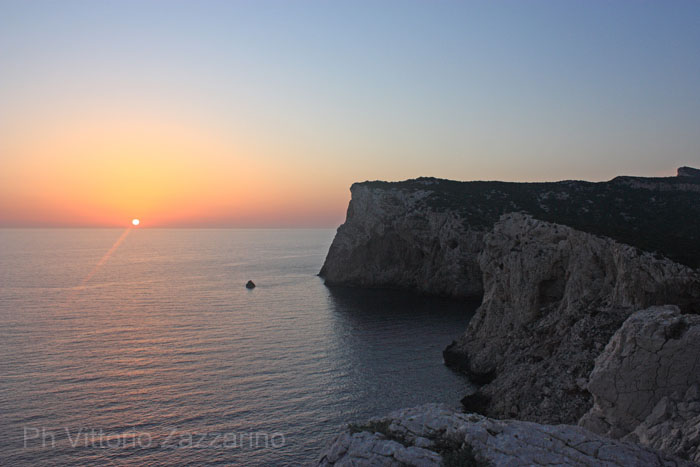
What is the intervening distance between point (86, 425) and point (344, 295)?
56.2m

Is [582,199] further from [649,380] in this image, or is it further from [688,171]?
[649,380]

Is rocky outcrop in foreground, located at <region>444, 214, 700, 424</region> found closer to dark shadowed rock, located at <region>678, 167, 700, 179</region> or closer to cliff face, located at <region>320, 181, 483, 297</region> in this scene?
cliff face, located at <region>320, 181, 483, 297</region>

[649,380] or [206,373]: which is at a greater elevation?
[649,380]

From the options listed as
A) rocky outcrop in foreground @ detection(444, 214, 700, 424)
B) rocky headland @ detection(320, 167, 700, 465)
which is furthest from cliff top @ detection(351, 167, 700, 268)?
rocky outcrop in foreground @ detection(444, 214, 700, 424)

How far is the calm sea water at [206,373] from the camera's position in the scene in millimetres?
25234

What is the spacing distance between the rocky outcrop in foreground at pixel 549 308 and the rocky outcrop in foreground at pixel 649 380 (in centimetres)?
660

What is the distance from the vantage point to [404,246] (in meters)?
88.8

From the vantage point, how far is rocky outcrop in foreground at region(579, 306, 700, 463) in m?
14.5

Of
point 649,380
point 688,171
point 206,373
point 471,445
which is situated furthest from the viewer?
point 688,171

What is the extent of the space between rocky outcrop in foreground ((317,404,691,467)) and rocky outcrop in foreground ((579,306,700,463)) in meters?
4.11

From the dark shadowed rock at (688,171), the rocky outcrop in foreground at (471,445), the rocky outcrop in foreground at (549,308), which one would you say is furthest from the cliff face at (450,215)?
the rocky outcrop in foreground at (471,445)

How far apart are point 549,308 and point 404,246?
56327 mm

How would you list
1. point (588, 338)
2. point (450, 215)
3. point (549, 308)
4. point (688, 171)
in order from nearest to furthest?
point (588, 338)
point (549, 308)
point (450, 215)
point (688, 171)

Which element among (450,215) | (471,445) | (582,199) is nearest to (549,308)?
(471,445)
